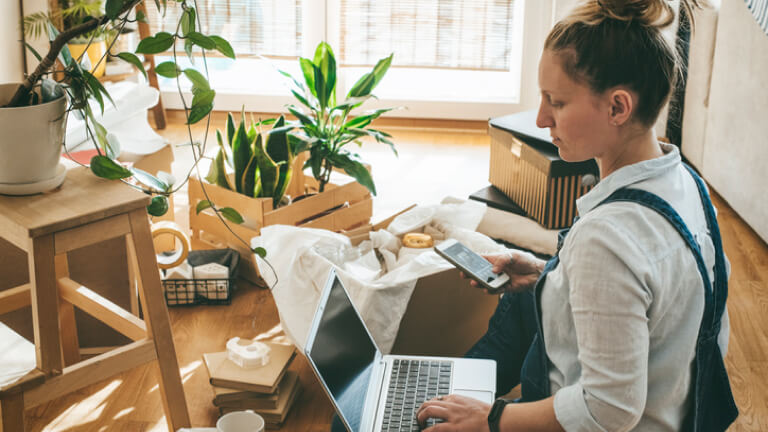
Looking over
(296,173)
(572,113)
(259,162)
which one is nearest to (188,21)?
(572,113)

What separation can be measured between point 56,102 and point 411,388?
30.8 inches

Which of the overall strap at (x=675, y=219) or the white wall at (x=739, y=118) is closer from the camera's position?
the overall strap at (x=675, y=219)

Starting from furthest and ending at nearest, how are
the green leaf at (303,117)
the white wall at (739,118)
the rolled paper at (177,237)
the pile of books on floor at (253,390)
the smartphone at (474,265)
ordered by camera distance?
1. the white wall at (739,118)
2. the green leaf at (303,117)
3. the rolled paper at (177,237)
4. the pile of books on floor at (253,390)
5. the smartphone at (474,265)

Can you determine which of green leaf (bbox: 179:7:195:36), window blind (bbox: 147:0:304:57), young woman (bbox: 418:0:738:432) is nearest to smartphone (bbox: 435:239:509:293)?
young woman (bbox: 418:0:738:432)

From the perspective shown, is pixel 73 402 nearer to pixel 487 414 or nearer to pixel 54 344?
pixel 54 344

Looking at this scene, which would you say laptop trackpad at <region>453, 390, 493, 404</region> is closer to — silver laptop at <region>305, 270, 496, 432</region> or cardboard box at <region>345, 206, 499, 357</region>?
silver laptop at <region>305, 270, 496, 432</region>

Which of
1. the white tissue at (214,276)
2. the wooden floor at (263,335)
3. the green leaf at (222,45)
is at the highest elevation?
the green leaf at (222,45)

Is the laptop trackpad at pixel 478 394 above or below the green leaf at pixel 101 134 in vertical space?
below

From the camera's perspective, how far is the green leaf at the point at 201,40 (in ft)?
3.95

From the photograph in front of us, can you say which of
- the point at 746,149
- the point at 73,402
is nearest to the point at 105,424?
the point at 73,402

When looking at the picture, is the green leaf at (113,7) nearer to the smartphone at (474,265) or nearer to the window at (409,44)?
the smartphone at (474,265)

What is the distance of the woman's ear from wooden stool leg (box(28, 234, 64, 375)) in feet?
2.89

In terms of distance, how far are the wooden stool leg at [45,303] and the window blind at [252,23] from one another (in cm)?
319

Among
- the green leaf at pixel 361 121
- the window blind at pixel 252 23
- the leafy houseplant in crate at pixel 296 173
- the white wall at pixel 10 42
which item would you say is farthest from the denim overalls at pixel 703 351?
the window blind at pixel 252 23
